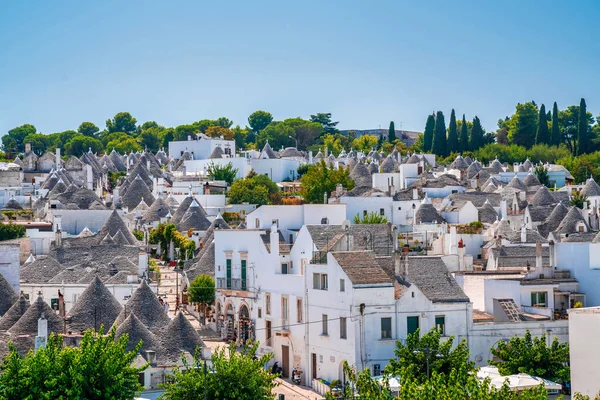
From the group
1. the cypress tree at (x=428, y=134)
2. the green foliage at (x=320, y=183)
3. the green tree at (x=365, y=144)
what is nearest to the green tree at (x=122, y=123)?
the green tree at (x=365, y=144)

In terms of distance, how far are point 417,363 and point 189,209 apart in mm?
44790

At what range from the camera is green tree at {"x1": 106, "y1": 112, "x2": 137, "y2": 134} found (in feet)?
635

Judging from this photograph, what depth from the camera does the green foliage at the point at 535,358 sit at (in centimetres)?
4078

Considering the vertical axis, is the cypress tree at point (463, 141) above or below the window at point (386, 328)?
above

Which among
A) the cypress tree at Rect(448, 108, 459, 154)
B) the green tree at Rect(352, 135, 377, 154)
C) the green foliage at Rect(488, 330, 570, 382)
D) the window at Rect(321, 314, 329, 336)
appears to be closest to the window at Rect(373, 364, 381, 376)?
the window at Rect(321, 314, 329, 336)

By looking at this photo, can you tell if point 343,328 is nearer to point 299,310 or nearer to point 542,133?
point 299,310

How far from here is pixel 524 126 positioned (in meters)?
144

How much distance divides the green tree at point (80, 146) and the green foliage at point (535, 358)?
122 meters

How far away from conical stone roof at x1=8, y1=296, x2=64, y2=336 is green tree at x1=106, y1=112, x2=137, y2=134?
149 meters

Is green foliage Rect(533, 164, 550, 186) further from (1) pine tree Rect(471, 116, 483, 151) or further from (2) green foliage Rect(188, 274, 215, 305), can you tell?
(2) green foliage Rect(188, 274, 215, 305)

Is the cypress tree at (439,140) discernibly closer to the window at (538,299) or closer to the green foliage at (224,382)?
the window at (538,299)

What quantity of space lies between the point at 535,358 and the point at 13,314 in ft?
64.0

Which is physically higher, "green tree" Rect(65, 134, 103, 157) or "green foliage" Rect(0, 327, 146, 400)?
"green tree" Rect(65, 134, 103, 157)

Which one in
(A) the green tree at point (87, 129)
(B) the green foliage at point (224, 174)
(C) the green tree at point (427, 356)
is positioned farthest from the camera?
(A) the green tree at point (87, 129)
